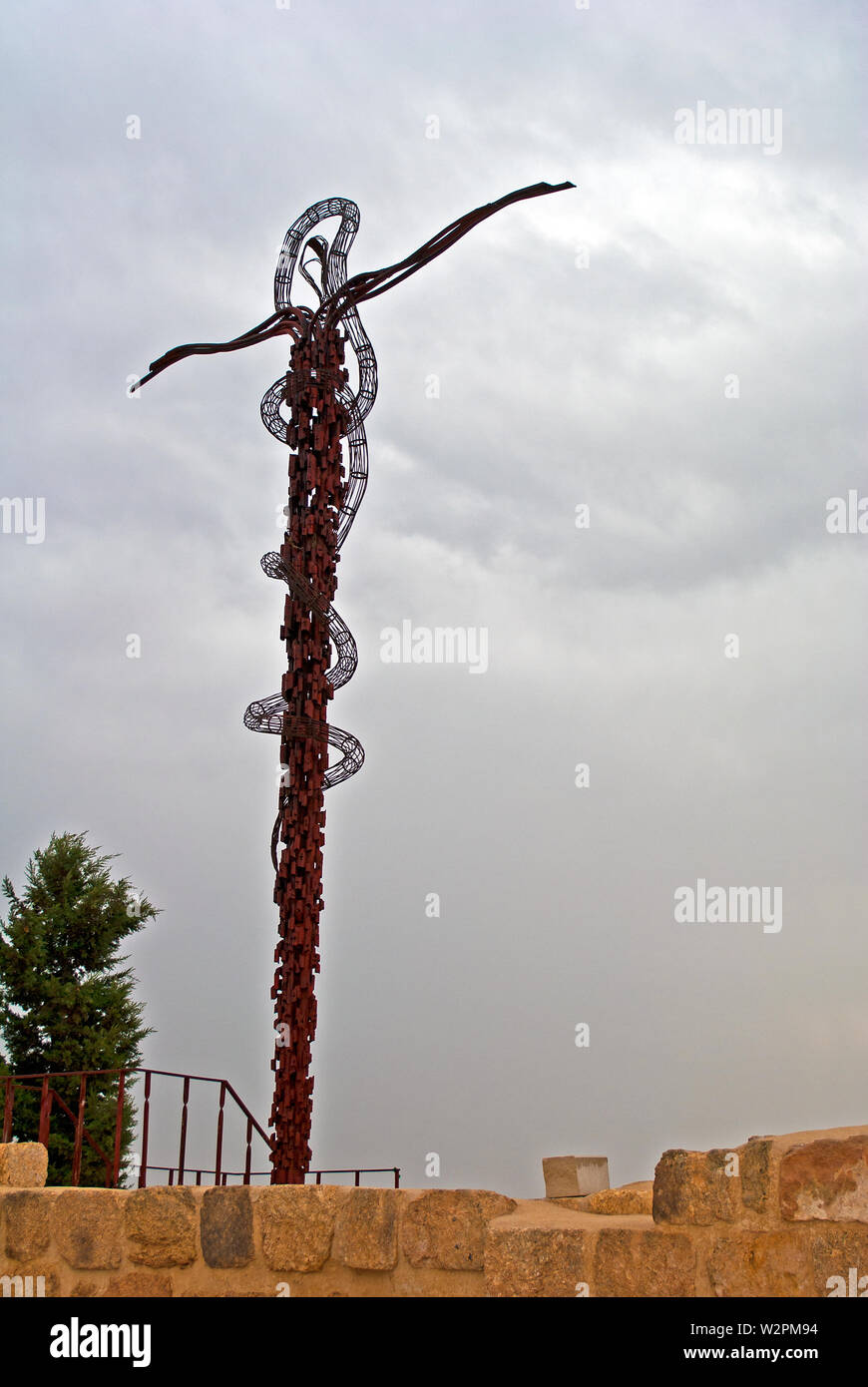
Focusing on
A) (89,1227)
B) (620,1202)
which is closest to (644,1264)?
(620,1202)

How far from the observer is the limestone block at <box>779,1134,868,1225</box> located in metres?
3.55

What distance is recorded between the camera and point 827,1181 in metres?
3.58

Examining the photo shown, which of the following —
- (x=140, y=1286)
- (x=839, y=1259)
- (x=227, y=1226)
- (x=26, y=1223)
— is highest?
(x=839, y=1259)

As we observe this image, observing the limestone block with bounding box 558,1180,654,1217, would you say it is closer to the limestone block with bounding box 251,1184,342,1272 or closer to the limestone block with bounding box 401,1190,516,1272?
the limestone block with bounding box 401,1190,516,1272

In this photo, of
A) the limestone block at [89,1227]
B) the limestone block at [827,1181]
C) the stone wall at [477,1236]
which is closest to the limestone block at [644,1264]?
the stone wall at [477,1236]

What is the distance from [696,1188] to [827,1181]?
1.37 feet

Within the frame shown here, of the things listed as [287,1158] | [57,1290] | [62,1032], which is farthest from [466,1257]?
[62,1032]

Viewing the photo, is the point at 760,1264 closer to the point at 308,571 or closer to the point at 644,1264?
the point at 644,1264

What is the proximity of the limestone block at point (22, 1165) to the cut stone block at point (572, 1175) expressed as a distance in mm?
2467

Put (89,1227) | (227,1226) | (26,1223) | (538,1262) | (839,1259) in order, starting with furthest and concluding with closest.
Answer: (26,1223)
(89,1227)
(227,1226)
(538,1262)
(839,1259)

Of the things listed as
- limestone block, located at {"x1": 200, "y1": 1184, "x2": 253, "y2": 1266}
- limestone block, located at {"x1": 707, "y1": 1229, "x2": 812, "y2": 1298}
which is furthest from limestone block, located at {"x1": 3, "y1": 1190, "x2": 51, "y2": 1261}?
limestone block, located at {"x1": 707, "y1": 1229, "x2": 812, "y2": 1298}

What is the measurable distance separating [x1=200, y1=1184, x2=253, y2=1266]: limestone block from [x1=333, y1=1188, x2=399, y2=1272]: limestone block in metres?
0.39
